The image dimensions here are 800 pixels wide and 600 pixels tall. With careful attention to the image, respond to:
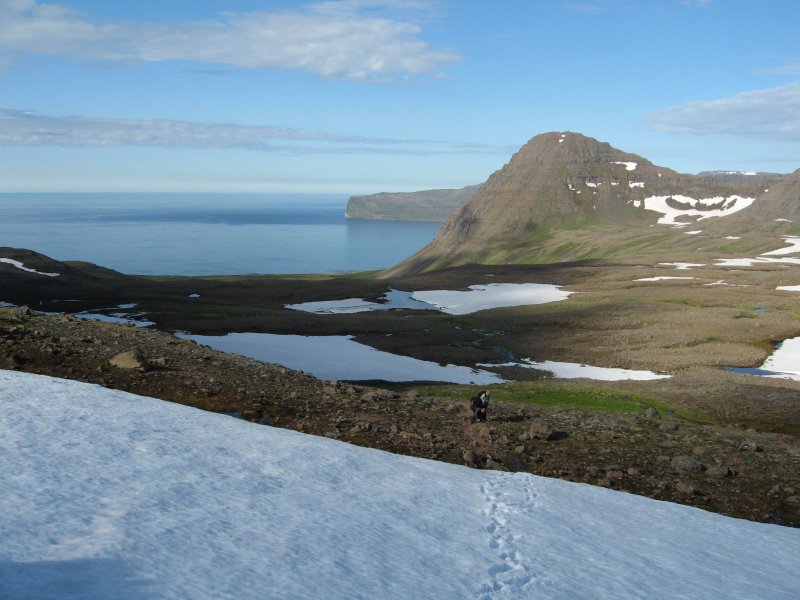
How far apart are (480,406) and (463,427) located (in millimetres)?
1098

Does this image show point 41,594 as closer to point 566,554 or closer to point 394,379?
point 566,554

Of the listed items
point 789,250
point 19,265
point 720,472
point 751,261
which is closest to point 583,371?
point 720,472

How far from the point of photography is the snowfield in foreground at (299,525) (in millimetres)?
12633

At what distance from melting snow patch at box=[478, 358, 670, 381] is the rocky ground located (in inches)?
640

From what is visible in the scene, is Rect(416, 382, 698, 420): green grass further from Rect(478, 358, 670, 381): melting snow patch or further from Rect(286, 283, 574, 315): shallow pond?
Rect(286, 283, 574, 315): shallow pond

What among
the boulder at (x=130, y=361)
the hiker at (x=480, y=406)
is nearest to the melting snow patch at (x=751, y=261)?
the hiker at (x=480, y=406)

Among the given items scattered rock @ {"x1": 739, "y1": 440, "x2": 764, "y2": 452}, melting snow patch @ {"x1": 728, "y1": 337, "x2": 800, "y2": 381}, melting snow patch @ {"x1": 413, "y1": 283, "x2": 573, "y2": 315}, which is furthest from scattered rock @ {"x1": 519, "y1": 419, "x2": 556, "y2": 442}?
melting snow patch @ {"x1": 413, "y1": 283, "x2": 573, "y2": 315}

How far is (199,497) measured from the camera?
16.4 meters

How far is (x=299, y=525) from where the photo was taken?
15664mm

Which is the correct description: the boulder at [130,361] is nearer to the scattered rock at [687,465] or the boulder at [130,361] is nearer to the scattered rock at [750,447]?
the scattered rock at [687,465]

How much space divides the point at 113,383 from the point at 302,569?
665 inches

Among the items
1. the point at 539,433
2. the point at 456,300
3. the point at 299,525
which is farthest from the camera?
the point at 456,300

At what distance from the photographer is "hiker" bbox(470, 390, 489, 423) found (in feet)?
88.9

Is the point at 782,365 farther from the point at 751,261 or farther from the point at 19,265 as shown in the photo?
the point at 19,265
